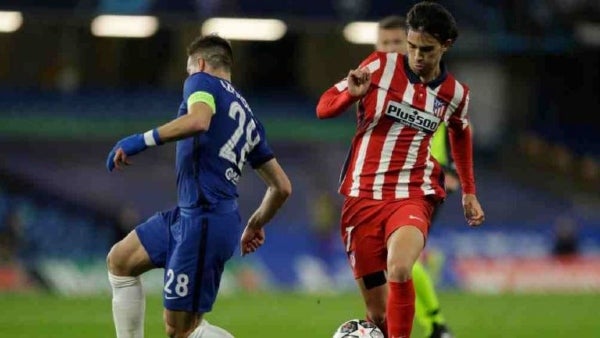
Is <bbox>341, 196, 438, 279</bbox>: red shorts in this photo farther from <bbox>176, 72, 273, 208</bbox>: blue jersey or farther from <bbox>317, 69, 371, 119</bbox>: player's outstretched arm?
<bbox>176, 72, 273, 208</bbox>: blue jersey

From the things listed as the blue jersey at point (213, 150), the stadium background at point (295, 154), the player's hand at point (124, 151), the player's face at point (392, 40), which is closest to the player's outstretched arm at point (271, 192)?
the blue jersey at point (213, 150)

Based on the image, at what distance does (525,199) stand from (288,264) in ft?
24.5

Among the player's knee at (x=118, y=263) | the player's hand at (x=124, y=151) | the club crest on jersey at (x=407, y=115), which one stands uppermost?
the club crest on jersey at (x=407, y=115)

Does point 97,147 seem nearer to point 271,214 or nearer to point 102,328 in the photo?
point 102,328

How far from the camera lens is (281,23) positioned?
2580 cm

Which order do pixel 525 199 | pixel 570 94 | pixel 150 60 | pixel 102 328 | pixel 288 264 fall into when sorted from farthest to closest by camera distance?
pixel 570 94, pixel 150 60, pixel 525 199, pixel 288 264, pixel 102 328

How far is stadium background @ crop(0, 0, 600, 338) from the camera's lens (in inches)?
786

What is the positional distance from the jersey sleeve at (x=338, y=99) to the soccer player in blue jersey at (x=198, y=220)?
1.75ft

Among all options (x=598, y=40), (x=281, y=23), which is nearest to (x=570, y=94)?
(x=598, y=40)

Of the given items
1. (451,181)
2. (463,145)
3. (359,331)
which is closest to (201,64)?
(359,331)

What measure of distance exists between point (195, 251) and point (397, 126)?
1722 millimetres

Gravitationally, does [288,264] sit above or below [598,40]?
below

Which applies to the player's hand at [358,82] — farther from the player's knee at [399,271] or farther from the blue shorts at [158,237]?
the blue shorts at [158,237]

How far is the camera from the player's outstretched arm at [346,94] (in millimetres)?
7824
